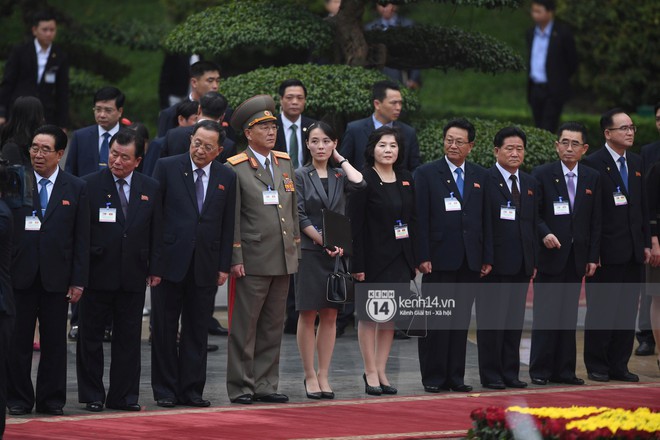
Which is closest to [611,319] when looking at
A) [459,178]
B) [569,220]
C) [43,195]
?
[569,220]

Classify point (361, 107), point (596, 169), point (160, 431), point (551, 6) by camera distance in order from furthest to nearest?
point (551, 6) → point (361, 107) → point (596, 169) → point (160, 431)

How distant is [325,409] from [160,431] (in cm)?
130

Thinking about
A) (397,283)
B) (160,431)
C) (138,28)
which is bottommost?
(160,431)

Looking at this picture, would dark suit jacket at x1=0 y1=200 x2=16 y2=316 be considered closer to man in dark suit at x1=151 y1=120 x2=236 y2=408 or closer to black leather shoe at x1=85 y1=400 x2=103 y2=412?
black leather shoe at x1=85 y1=400 x2=103 y2=412

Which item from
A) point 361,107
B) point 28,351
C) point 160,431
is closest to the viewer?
point 160,431

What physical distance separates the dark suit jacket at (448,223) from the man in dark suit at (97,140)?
2.77m

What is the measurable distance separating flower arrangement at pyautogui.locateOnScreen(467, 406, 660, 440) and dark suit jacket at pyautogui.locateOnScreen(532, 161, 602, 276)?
2.98 m

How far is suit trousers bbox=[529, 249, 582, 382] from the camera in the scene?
34.7ft

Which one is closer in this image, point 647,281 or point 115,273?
point 115,273

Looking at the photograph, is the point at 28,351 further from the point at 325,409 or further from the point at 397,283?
the point at 397,283

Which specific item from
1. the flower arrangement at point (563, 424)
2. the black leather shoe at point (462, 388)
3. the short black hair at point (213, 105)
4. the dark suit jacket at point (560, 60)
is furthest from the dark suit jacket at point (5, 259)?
the dark suit jacket at point (560, 60)

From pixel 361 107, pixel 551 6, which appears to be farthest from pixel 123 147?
pixel 551 6

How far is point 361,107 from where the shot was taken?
494 inches

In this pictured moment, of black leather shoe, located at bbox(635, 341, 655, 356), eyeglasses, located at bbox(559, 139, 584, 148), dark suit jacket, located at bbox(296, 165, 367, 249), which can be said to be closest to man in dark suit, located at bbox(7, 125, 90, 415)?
dark suit jacket, located at bbox(296, 165, 367, 249)
